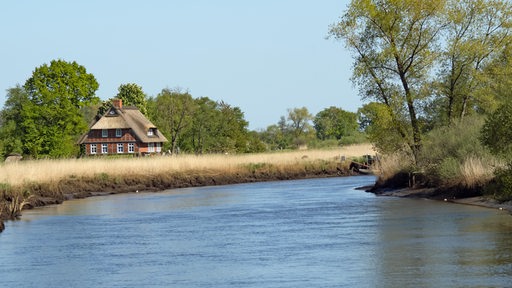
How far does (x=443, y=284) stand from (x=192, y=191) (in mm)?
40148

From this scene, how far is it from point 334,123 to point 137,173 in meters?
109

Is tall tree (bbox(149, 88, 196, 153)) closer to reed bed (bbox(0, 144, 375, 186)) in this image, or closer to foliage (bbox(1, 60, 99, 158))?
foliage (bbox(1, 60, 99, 158))

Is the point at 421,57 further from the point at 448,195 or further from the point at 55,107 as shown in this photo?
the point at 55,107

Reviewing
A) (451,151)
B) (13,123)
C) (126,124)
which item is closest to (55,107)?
(13,123)

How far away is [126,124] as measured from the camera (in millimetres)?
109000

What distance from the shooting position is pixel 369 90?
49.8 m

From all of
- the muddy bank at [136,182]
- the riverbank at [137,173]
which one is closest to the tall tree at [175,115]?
the riverbank at [137,173]

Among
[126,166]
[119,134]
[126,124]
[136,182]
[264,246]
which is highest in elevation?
[126,124]

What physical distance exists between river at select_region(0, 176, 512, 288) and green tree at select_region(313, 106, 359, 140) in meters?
114

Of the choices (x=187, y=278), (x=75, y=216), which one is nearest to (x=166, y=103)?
(x=75, y=216)

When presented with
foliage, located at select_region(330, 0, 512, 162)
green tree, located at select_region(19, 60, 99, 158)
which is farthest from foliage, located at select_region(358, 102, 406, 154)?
green tree, located at select_region(19, 60, 99, 158)

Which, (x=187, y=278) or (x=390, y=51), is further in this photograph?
(x=390, y=51)

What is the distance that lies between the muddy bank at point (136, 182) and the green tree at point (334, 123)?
82.6 m

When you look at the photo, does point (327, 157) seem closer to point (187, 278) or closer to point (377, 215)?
point (377, 215)
